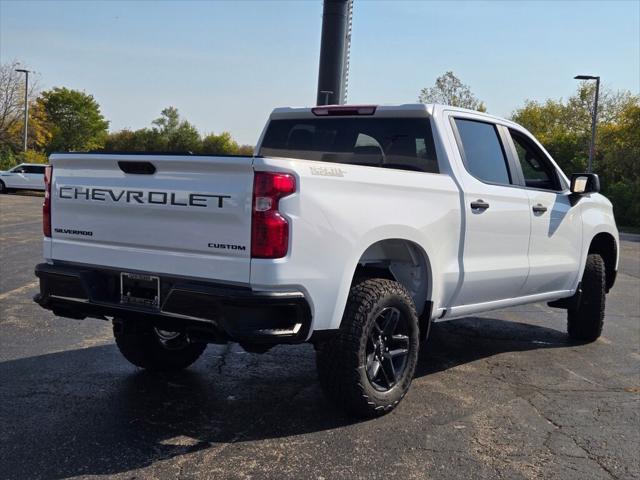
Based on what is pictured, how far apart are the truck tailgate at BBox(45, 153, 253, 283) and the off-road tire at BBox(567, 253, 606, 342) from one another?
4238 mm

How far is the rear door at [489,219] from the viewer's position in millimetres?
4965

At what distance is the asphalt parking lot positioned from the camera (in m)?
3.56

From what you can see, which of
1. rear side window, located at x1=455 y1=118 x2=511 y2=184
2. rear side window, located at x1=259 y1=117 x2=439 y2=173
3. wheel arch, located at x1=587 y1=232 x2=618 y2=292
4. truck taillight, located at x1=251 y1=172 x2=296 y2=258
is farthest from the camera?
wheel arch, located at x1=587 y1=232 x2=618 y2=292

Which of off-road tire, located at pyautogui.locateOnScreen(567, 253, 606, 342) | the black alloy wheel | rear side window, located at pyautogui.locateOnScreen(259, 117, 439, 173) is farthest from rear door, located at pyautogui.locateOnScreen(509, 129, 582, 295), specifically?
the black alloy wheel

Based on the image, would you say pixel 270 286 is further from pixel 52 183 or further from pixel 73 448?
pixel 52 183

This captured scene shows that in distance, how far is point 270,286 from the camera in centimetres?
355

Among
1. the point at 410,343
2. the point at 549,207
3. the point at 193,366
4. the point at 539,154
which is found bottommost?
the point at 193,366

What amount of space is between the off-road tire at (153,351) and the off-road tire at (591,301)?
3.72 metres

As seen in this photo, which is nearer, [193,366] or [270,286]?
[270,286]

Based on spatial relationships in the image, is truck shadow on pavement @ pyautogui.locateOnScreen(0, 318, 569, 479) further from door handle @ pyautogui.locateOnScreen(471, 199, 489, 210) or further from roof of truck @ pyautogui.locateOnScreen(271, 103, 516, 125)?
roof of truck @ pyautogui.locateOnScreen(271, 103, 516, 125)

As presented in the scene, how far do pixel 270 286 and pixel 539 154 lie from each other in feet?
11.2

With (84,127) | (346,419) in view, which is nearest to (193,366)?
(346,419)

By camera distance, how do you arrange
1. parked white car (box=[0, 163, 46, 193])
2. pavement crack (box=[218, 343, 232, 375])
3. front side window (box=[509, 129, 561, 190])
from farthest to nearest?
parked white car (box=[0, 163, 46, 193]) < front side window (box=[509, 129, 561, 190]) < pavement crack (box=[218, 343, 232, 375])

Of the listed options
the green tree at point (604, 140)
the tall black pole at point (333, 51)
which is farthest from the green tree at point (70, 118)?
the tall black pole at point (333, 51)
